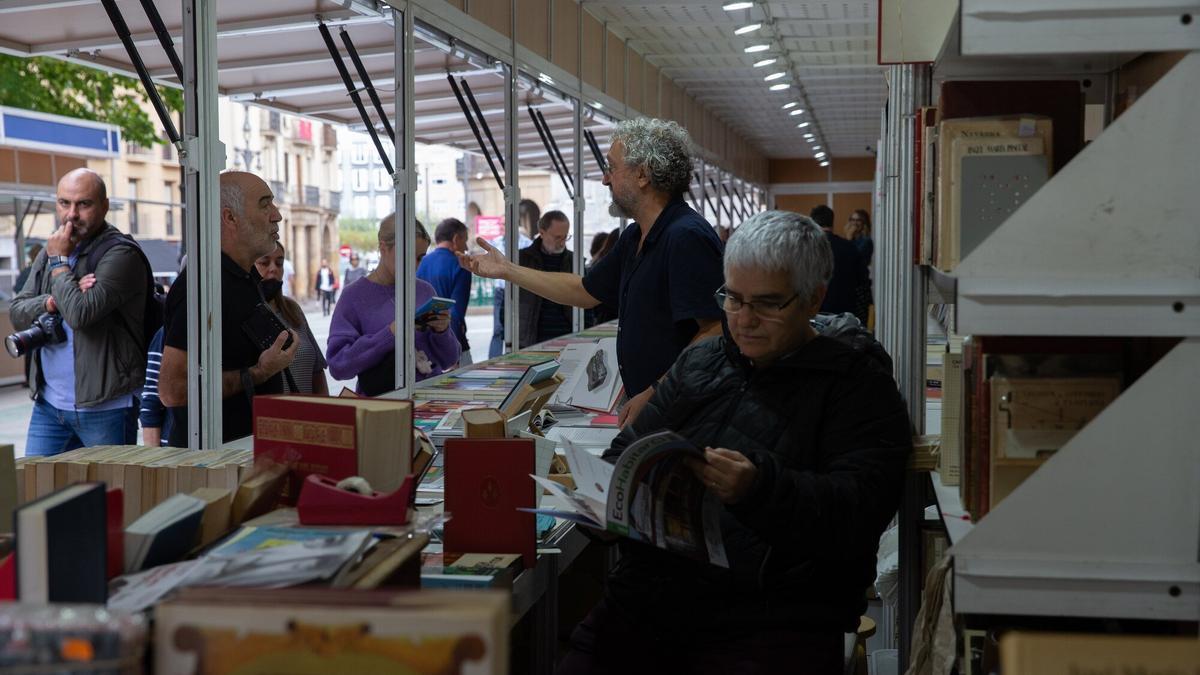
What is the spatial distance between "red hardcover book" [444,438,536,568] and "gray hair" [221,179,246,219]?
151 centimetres

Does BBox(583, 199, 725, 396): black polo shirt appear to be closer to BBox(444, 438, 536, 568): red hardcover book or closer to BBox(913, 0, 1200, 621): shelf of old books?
BBox(444, 438, 536, 568): red hardcover book

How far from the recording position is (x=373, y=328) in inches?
197

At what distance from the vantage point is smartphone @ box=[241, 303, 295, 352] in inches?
135

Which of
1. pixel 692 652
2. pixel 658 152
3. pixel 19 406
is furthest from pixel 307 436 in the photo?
pixel 19 406

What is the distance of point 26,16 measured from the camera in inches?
179

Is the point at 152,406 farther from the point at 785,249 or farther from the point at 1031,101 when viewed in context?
the point at 1031,101

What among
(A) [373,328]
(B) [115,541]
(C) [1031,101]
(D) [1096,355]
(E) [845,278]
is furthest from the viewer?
(E) [845,278]

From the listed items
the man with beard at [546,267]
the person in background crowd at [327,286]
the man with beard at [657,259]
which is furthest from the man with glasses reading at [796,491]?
the person in background crowd at [327,286]

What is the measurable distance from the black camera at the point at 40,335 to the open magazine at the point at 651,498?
304 cm

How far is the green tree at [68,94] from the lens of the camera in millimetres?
14625

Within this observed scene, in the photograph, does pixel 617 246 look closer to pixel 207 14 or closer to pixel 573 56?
pixel 207 14

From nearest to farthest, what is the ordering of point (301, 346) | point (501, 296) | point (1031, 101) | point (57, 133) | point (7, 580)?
point (7, 580)
point (1031, 101)
point (301, 346)
point (501, 296)
point (57, 133)

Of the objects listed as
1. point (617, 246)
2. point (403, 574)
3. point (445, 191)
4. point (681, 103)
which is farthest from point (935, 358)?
point (681, 103)

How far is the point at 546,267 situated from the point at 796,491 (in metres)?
6.12
